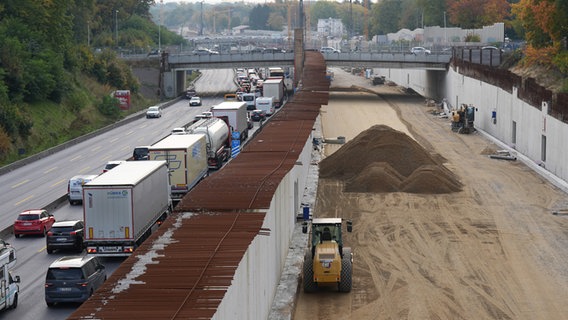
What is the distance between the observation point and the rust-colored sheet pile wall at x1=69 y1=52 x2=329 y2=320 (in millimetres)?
19156

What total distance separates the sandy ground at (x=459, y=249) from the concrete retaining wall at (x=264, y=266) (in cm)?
206

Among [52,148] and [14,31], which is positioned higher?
[14,31]

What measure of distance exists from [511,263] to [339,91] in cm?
9703

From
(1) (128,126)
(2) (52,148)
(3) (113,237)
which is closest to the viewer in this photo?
(3) (113,237)

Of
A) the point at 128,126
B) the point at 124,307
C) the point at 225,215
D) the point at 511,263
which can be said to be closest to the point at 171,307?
the point at 124,307

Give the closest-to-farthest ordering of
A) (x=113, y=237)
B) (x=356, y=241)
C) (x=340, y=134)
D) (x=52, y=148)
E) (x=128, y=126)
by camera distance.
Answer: (x=113, y=237) → (x=356, y=241) → (x=52, y=148) → (x=340, y=134) → (x=128, y=126)

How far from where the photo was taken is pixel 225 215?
1110 inches

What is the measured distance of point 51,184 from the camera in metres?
57.4

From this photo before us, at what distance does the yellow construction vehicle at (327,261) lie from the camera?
103 ft

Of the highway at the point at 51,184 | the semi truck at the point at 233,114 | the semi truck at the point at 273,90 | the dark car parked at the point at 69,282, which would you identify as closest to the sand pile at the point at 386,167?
the semi truck at the point at 233,114

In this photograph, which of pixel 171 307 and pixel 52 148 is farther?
pixel 52 148

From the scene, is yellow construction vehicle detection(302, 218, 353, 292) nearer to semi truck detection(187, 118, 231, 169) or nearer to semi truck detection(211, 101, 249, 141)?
semi truck detection(187, 118, 231, 169)

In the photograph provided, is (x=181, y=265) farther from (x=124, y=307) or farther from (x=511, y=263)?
(x=511, y=263)

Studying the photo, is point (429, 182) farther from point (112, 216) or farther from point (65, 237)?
point (112, 216)
